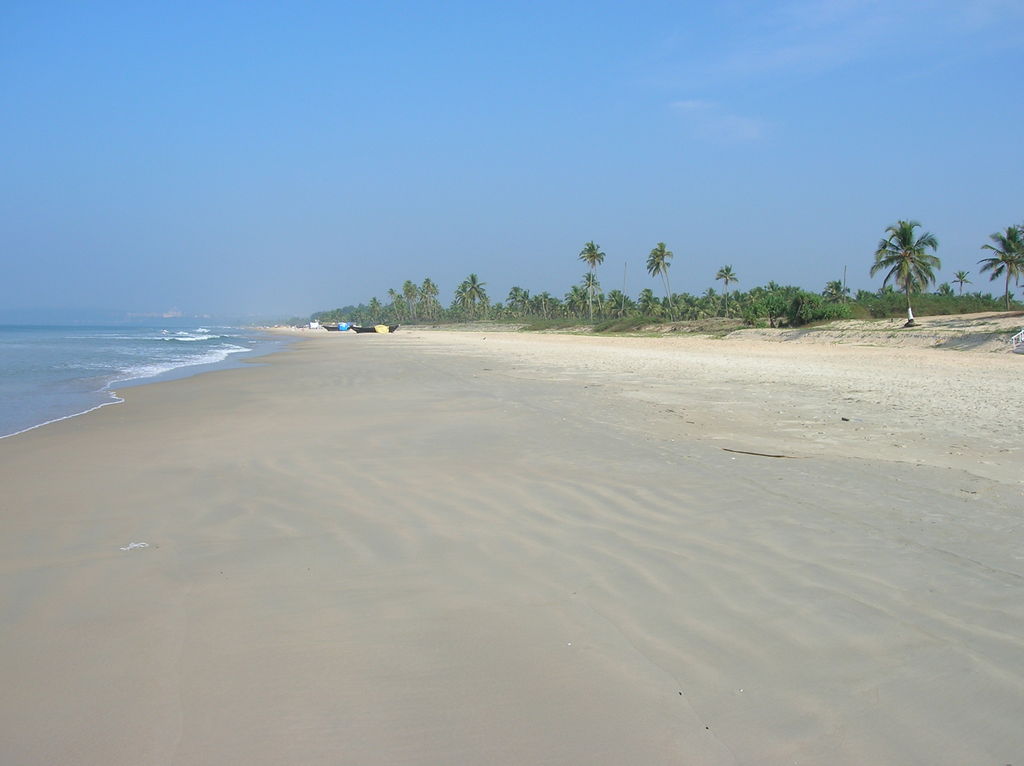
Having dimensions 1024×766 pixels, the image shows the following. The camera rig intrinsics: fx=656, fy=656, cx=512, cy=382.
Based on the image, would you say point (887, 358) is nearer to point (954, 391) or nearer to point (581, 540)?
point (954, 391)

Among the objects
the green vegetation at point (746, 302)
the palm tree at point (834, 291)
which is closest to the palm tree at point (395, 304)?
the green vegetation at point (746, 302)

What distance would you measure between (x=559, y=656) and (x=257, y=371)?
2041 centimetres

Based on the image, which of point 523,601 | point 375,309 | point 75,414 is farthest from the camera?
point 375,309

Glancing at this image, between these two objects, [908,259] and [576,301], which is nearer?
[908,259]

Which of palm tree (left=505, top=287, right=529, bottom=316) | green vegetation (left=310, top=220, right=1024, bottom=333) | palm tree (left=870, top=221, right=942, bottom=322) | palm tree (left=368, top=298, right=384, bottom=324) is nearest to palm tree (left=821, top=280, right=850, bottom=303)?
green vegetation (left=310, top=220, right=1024, bottom=333)

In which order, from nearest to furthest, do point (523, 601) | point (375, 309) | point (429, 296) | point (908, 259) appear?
point (523, 601) → point (908, 259) → point (429, 296) → point (375, 309)

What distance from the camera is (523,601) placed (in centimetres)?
342

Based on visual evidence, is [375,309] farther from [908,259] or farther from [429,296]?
[908,259]

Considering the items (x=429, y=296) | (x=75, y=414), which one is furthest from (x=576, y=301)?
(x=75, y=414)

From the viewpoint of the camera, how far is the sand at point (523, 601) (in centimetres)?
236

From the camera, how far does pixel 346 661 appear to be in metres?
2.82

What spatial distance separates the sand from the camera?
236 cm

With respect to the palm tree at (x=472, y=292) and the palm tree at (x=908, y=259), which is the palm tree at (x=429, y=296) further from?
the palm tree at (x=908, y=259)

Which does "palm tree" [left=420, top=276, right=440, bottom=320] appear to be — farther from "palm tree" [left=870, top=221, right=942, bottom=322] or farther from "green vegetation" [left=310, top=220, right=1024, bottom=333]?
"palm tree" [left=870, top=221, right=942, bottom=322]
